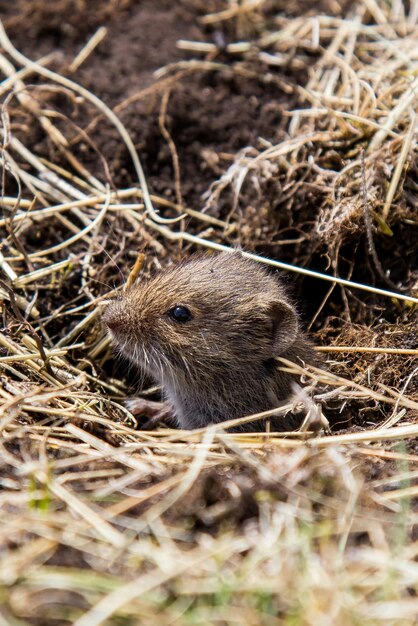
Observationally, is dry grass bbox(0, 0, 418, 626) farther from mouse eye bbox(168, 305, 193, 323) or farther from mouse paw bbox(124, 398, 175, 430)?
mouse eye bbox(168, 305, 193, 323)

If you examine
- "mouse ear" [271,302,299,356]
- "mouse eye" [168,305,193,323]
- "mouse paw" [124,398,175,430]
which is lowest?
"mouse paw" [124,398,175,430]

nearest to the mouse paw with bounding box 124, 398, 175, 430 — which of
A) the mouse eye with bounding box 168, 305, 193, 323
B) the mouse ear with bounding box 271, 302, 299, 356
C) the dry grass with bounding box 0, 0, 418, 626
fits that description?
the dry grass with bounding box 0, 0, 418, 626

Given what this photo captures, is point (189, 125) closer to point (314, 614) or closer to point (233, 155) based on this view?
point (233, 155)

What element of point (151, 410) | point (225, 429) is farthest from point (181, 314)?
point (151, 410)

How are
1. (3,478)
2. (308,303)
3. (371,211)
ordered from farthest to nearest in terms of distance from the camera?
(308,303) < (371,211) < (3,478)

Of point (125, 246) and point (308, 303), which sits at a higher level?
point (125, 246)

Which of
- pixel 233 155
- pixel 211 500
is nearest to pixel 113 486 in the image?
pixel 211 500
